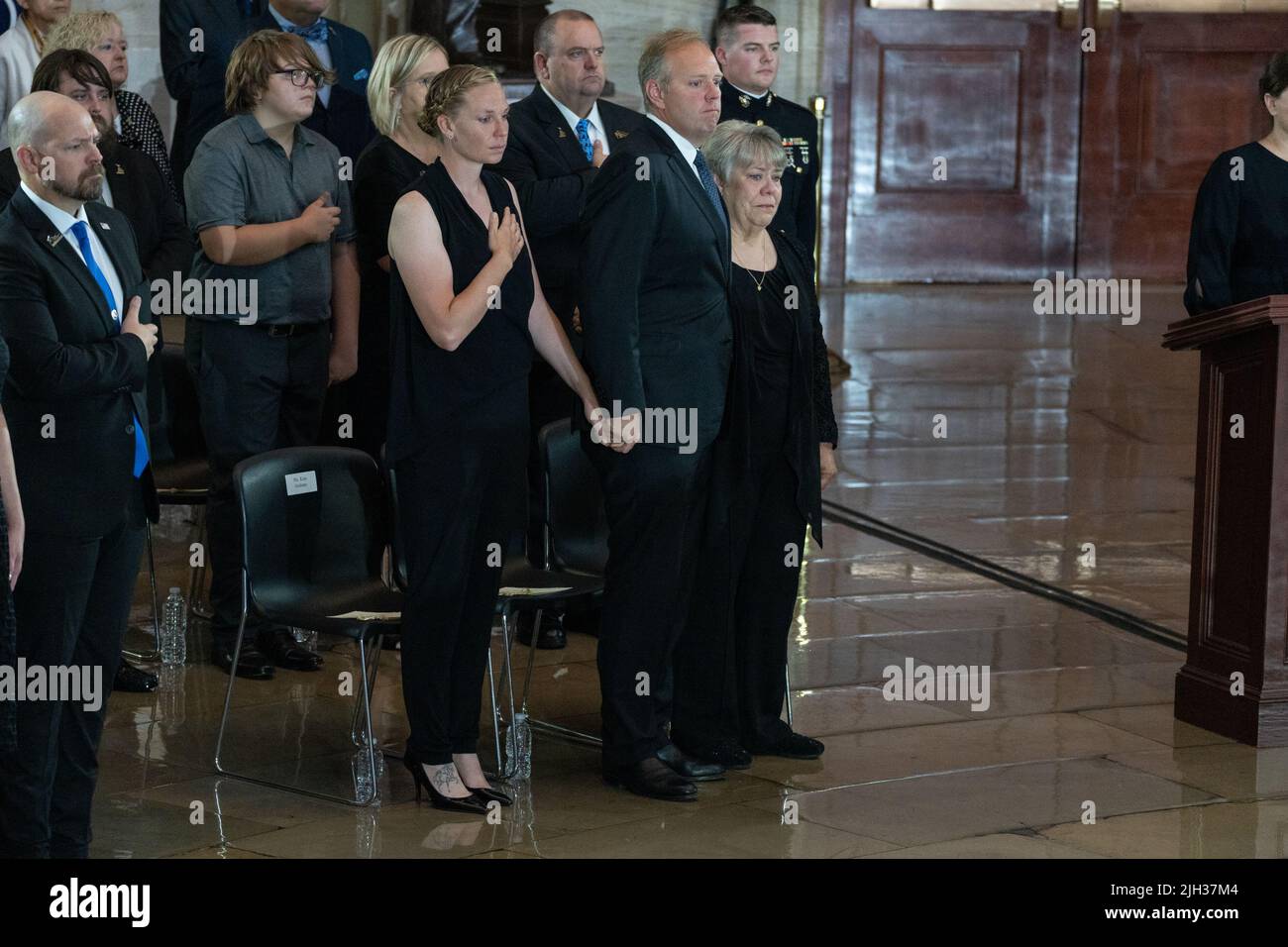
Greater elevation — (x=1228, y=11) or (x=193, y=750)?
(x=1228, y=11)

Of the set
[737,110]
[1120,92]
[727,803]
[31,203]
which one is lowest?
[727,803]

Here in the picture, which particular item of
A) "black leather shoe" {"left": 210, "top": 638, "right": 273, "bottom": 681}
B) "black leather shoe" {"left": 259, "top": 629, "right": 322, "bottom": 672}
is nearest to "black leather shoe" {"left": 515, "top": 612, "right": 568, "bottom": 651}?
"black leather shoe" {"left": 259, "top": 629, "right": 322, "bottom": 672}

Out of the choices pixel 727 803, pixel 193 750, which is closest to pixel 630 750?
pixel 727 803

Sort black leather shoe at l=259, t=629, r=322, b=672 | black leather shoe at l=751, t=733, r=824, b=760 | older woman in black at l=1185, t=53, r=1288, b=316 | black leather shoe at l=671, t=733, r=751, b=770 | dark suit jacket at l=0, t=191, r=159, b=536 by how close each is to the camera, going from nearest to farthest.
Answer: dark suit jacket at l=0, t=191, r=159, b=536, black leather shoe at l=671, t=733, r=751, b=770, black leather shoe at l=751, t=733, r=824, b=760, older woman in black at l=1185, t=53, r=1288, b=316, black leather shoe at l=259, t=629, r=322, b=672

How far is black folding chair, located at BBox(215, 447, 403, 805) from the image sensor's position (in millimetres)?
4711

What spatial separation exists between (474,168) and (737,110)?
2.18m

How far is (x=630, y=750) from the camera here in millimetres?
4707

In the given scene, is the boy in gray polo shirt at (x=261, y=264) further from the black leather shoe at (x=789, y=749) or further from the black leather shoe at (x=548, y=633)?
the black leather shoe at (x=789, y=749)

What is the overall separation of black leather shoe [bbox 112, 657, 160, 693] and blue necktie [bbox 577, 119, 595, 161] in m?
2.05

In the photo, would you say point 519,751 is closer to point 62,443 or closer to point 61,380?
point 62,443

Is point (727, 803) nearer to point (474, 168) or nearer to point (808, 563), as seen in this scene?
point (474, 168)

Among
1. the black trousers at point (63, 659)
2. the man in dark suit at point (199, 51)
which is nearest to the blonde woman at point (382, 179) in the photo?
the man in dark suit at point (199, 51)

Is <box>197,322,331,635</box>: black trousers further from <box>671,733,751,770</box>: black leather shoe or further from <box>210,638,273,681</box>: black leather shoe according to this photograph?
<box>671,733,751,770</box>: black leather shoe

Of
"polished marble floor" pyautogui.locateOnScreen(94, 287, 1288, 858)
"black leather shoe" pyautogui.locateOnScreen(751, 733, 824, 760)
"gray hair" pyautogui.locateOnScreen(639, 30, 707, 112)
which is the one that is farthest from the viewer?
"black leather shoe" pyautogui.locateOnScreen(751, 733, 824, 760)
